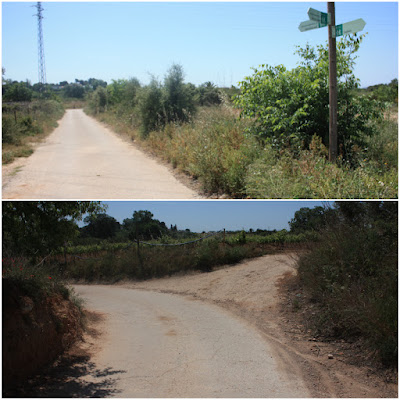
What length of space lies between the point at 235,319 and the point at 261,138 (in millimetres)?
4836

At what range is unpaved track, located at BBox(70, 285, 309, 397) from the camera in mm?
5738

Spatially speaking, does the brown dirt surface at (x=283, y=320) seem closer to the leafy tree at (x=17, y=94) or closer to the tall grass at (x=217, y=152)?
the tall grass at (x=217, y=152)

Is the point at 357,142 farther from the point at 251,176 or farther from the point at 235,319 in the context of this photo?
the point at 235,319

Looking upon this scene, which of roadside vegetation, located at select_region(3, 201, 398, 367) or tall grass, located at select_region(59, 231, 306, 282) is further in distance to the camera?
tall grass, located at select_region(59, 231, 306, 282)

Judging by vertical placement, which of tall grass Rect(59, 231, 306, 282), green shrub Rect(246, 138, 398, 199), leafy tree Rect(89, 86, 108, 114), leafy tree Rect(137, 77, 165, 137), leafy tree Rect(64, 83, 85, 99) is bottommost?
tall grass Rect(59, 231, 306, 282)

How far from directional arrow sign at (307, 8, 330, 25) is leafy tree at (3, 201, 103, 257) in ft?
18.1

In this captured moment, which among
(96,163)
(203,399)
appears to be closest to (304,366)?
(203,399)

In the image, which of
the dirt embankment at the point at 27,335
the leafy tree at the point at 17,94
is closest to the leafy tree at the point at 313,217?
the dirt embankment at the point at 27,335

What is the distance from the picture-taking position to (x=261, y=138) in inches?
431

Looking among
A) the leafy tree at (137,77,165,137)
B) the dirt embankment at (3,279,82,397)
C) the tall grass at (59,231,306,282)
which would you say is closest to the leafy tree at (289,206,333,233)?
the tall grass at (59,231,306,282)

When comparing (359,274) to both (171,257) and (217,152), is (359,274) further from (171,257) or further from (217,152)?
(171,257)

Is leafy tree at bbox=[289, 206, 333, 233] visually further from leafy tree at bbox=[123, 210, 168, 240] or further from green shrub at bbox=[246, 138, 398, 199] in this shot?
leafy tree at bbox=[123, 210, 168, 240]

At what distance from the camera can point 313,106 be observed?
10312 mm

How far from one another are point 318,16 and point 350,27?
0.61m
